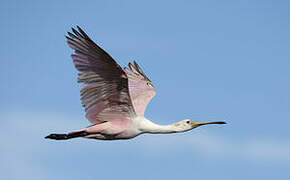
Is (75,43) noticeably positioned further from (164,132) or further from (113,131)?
A: (164,132)

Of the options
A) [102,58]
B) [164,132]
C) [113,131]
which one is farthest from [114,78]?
[164,132]

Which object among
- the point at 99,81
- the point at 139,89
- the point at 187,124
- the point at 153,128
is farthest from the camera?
the point at 139,89

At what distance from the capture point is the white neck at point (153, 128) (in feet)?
52.7

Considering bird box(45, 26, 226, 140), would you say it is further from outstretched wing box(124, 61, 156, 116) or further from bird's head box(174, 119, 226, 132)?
outstretched wing box(124, 61, 156, 116)

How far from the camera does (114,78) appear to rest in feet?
49.8

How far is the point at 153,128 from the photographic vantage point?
16.2m

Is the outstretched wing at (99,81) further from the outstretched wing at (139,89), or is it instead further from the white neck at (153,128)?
the outstretched wing at (139,89)

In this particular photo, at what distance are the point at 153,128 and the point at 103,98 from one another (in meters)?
1.79

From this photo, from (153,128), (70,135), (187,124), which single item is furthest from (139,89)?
(70,135)

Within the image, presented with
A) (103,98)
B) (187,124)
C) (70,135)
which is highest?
(103,98)

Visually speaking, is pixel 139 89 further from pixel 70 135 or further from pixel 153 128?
pixel 70 135

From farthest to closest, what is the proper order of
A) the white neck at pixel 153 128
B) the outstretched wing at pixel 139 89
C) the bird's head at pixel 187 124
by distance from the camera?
the outstretched wing at pixel 139 89, the bird's head at pixel 187 124, the white neck at pixel 153 128

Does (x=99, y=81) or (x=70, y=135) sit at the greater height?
(x=99, y=81)

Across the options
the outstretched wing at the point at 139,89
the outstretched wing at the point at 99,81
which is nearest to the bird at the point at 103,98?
the outstretched wing at the point at 99,81
